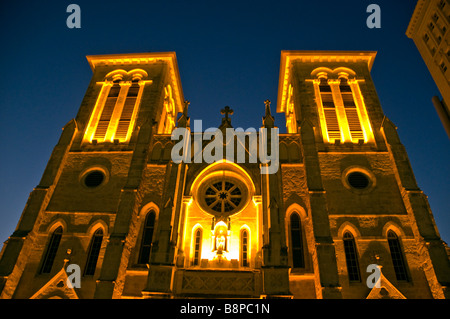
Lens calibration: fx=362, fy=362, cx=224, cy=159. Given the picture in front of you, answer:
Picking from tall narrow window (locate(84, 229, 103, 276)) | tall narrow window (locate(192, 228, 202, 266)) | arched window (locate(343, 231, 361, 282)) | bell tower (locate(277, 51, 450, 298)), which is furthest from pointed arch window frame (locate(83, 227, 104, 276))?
arched window (locate(343, 231, 361, 282))

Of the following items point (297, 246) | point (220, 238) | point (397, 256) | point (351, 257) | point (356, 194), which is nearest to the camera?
point (397, 256)

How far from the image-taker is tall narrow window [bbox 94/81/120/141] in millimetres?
24906

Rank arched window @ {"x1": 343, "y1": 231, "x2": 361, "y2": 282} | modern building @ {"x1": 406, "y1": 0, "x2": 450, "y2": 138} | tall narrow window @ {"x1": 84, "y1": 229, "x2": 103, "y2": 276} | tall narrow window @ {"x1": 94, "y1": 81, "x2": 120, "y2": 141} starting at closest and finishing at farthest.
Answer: arched window @ {"x1": 343, "y1": 231, "x2": 361, "y2": 282}, tall narrow window @ {"x1": 84, "y1": 229, "x2": 103, "y2": 276}, modern building @ {"x1": 406, "y1": 0, "x2": 450, "y2": 138}, tall narrow window @ {"x1": 94, "y1": 81, "x2": 120, "y2": 141}

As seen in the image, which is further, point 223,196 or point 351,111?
point 351,111

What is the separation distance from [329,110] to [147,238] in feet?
49.8

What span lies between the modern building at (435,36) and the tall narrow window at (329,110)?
6.68m

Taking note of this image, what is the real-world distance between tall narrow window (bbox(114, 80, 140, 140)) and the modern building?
20.7 m

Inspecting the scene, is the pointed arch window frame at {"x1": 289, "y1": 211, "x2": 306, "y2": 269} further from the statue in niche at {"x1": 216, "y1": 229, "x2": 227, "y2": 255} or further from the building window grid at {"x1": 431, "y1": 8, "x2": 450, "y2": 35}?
the building window grid at {"x1": 431, "y1": 8, "x2": 450, "y2": 35}

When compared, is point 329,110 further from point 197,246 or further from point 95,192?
point 95,192

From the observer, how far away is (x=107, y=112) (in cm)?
2625

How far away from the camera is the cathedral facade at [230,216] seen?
56.4ft

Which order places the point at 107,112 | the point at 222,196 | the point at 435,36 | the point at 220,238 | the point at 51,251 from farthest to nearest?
the point at 107,112, the point at 435,36, the point at 222,196, the point at 51,251, the point at 220,238

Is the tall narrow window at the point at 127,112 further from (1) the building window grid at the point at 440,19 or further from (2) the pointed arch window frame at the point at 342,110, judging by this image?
(1) the building window grid at the point at 440,19

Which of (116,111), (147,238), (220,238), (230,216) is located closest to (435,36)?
(230,216)
